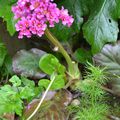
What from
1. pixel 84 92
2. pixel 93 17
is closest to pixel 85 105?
pixel 84 92

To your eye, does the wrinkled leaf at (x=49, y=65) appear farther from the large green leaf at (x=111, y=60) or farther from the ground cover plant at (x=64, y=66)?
the large green leaf at (x=111, y=60)

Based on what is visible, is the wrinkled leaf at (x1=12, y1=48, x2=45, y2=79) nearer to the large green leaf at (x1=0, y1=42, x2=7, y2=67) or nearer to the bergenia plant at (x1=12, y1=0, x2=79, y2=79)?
the large green leaf at (x1=0, y1=42, x2=7, y2=67)

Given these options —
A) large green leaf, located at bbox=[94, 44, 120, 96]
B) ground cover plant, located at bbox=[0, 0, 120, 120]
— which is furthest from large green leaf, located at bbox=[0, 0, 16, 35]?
large green leaf, located at bbox=[94, 44, 120, 96]

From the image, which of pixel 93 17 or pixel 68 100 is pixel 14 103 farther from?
pixel 93 17

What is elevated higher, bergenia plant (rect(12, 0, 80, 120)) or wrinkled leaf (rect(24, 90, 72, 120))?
bergenia plant (rect(12, 0, 80, 120))

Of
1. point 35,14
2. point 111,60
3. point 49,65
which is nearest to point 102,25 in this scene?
point 111,60
